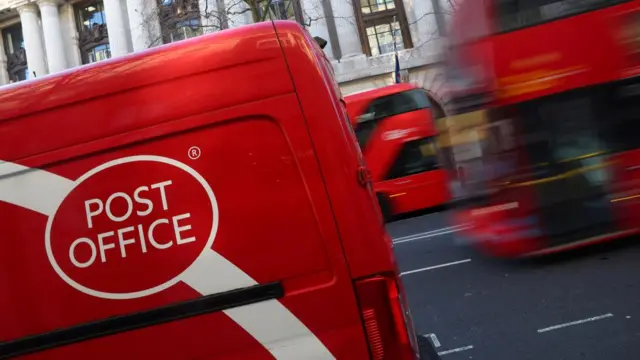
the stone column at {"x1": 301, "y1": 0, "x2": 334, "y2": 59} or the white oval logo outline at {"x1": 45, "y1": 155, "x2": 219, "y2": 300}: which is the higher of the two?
the stone column at {"x1": 301, "y1": 0, "x2": 334, "y2": 59}

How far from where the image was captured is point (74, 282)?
201 cm

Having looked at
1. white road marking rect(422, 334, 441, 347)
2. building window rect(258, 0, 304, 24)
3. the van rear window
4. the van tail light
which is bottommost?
white road marking rect(422, 334, 441, 347)

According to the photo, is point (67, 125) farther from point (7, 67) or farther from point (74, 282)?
point (7, 67)

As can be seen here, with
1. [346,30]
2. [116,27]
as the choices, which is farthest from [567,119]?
[116,27]

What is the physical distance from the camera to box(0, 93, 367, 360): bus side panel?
6.56 ft

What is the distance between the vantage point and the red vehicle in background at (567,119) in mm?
6504

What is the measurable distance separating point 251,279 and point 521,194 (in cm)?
540

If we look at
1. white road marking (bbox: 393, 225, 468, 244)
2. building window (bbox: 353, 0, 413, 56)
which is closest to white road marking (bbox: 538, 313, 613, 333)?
white road marking (bbox: 393, 225, 468, 244)

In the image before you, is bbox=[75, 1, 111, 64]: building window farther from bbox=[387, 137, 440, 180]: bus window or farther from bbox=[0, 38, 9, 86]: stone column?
bbox=[387, 137, 440, 180]: bus window

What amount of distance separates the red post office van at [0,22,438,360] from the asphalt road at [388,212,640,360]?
276 centimetres

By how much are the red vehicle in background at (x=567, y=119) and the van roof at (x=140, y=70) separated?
527 centimetres

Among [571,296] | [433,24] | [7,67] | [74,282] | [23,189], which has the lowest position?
[571,296]

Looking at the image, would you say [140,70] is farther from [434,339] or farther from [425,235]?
[425,235]

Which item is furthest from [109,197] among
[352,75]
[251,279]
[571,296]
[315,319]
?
[352,75]
